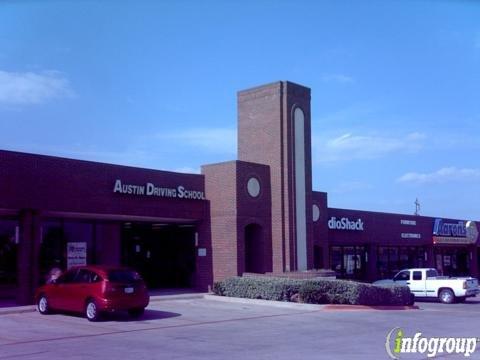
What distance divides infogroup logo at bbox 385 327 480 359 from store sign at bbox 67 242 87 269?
15244 millimetres

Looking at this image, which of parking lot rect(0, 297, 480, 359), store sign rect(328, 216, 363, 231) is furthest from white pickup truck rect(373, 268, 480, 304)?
store sign rect(328, 216, 363, 231)

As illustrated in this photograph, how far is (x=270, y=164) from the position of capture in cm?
3091

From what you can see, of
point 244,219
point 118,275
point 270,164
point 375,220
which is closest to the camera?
point 118,275

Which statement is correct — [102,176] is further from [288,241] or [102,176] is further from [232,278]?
[288,241]

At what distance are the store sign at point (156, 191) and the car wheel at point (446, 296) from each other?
40.1 ft

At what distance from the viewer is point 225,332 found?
640 inches

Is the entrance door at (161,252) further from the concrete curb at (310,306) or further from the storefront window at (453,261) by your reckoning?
the storefront window at (453,261)

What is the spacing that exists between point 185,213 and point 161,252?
4.56m

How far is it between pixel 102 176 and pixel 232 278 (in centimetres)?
683

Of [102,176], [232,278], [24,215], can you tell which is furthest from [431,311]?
[24,215]

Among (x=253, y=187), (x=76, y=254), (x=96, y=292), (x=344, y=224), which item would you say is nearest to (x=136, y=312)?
(x=96, y=292)

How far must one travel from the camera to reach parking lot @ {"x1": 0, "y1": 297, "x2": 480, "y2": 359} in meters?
12.9

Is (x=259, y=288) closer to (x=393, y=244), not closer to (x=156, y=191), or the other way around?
(x=156, y=191)

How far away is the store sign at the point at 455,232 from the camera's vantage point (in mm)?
46791
